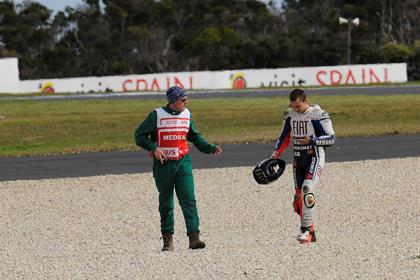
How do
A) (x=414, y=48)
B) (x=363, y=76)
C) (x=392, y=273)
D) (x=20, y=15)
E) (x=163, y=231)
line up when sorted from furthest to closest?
(x=20, y=15)
(x=414, y=48)
(x=363, y=76)
(x=163, y=231)
(x=392, y=273)

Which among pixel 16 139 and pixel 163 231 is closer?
pixel 163 231

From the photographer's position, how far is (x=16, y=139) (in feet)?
113

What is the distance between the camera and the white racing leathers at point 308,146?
38.5ft

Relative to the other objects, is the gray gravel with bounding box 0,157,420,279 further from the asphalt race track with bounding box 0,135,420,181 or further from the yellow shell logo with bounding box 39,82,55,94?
the yellow shell logo with bounding box 39,82,55,94

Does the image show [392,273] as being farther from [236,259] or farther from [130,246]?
[130,246]

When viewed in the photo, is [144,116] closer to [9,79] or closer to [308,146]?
[9,79]

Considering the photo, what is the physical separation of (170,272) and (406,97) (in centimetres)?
4252

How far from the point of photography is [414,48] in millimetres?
82750

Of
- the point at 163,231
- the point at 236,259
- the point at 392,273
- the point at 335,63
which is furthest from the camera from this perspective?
the point at 335,63

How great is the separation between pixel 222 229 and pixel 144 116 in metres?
29.4

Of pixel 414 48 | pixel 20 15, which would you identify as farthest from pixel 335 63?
pixel 20 15

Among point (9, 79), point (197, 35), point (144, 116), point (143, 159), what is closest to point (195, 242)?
point (143, 159)

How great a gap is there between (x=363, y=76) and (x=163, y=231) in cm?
5820

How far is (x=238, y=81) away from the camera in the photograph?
229ft
